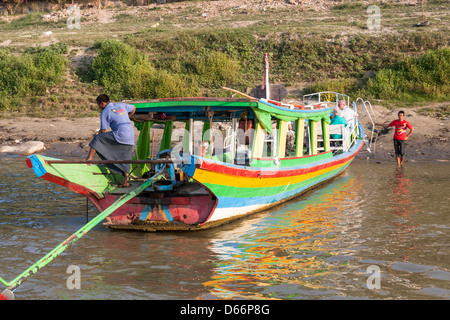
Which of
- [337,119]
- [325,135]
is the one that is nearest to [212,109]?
[325,135]

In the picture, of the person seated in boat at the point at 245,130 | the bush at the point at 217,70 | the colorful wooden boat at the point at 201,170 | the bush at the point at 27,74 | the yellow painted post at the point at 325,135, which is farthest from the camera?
the bush at the point at 217,70

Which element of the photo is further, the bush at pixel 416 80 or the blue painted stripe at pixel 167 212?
the bush at pixel 416 80

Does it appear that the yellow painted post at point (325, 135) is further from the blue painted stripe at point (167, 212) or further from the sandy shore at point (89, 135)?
the blue painted stripe at point (167, 212)

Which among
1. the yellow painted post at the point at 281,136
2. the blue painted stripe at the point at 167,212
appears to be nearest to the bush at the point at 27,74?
the yellow painted post at the point at 281,136

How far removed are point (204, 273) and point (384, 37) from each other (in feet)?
77.5

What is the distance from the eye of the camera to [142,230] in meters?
9.07

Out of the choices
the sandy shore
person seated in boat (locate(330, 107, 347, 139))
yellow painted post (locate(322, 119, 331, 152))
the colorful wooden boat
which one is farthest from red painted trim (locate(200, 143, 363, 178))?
the sandy shore

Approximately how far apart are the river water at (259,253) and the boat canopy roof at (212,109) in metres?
1.89

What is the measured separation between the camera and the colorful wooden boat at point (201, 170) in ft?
27.3

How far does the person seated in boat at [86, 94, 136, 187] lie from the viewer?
28.3ft

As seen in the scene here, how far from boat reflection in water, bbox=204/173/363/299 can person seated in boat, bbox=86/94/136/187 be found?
206 centimetres
